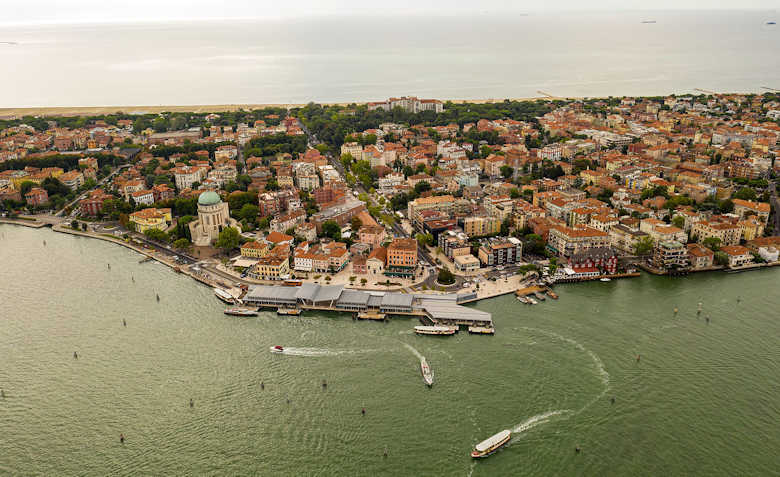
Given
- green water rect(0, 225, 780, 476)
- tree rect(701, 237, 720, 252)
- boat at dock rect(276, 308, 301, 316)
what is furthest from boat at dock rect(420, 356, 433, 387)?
tree rect(701, 237, 720, 252)

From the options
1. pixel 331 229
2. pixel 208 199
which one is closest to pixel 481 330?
pixel 331 229

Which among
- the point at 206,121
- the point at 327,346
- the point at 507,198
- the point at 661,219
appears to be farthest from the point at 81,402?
the point at 206,121

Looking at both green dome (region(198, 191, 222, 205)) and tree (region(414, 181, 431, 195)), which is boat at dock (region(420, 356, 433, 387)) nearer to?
A: green dome (region(198, 191, 222, 205))

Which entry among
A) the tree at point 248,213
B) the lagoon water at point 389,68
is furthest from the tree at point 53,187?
the lagoon water at point 389,68

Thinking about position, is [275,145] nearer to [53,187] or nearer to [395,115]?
[395,115]

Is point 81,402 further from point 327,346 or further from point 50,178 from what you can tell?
point 50,178

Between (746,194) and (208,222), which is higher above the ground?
(746,194)

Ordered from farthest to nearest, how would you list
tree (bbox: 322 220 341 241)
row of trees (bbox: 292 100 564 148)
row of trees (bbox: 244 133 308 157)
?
row of trees (bbox: 292 100 564 148) → row of trees (bbox: 244 133 308 157) → tree (bbox: 322 220 341 241)
